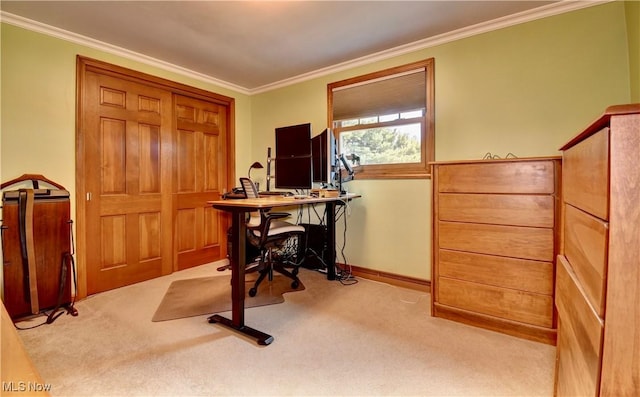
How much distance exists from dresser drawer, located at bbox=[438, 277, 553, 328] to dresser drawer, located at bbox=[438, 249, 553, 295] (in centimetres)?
4

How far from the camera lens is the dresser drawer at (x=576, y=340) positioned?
68cm

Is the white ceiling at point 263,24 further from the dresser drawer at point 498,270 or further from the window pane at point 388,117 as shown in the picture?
the dresser drawer at point 498,270

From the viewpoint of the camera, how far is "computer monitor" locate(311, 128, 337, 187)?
9.00ft

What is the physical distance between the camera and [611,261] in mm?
617

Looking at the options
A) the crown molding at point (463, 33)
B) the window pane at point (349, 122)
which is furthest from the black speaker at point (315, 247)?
the crown molding at point (463, 33)

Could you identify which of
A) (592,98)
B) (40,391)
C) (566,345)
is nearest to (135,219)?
(40,391)

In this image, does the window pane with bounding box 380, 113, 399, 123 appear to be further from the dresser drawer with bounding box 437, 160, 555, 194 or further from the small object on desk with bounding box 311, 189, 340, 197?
the dresser drawer with bounding box 437, 160, 555, 194

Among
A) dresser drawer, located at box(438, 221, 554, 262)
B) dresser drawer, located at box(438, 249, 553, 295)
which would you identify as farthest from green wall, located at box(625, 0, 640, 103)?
dresser drawer, located at box(438, 249, 553, 295)

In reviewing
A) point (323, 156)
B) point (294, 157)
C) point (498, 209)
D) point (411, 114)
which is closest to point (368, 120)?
point (411, 114)

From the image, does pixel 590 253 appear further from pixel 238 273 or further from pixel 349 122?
pixel 349 122

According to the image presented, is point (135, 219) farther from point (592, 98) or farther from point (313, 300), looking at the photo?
point (592, 98)

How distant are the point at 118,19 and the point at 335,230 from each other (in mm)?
2763

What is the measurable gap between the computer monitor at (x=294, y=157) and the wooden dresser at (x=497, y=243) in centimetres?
122

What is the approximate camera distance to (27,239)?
213 centimetres
